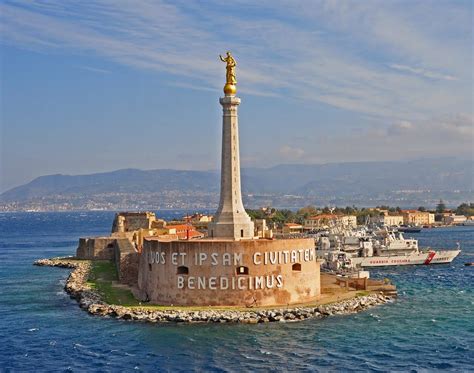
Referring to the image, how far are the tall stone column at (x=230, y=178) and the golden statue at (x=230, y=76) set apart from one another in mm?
385

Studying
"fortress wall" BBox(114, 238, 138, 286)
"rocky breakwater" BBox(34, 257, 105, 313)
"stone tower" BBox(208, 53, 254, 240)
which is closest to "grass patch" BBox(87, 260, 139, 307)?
"rocky breakwater" BBox(34, 257, 105, 313)

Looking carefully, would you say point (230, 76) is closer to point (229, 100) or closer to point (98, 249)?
point (229, 100)

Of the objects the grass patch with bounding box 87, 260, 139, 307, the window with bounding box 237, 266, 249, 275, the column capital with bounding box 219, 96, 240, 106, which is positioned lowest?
the grass patch with bounding box 87, 260, 139, 307

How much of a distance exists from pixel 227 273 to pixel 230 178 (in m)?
6.55

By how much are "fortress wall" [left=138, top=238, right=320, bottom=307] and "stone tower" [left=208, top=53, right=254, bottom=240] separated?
2.43m

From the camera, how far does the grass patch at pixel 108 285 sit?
47469 millimetres

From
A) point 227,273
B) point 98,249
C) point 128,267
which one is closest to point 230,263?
point 227,273

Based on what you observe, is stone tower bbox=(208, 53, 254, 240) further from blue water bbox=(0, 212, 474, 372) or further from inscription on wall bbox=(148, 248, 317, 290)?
blue water bbox=(0, 212, 474, 372)

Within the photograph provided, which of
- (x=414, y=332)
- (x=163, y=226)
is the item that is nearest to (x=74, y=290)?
(x=414, y=332)

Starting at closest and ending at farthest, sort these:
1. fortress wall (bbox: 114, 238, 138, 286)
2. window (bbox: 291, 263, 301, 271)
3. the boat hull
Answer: window (bbox: 291, 263, 301, 271) < fortress wall (bbox: 114, 238, 138, 286) < the boat hull

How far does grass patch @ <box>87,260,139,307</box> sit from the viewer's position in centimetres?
4747

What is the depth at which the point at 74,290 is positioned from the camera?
5338 cm

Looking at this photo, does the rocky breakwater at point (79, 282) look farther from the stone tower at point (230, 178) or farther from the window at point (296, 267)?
the window at point (296, 267)

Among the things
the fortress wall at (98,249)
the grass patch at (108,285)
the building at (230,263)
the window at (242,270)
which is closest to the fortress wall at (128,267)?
the grass patch at (108,285)
